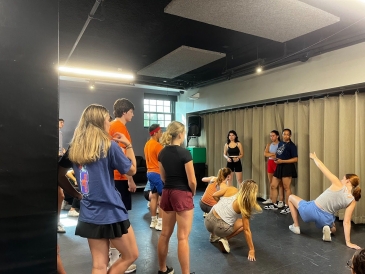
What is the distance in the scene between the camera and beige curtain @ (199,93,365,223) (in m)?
4.07

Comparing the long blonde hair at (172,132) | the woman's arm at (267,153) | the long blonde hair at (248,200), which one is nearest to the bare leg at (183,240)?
the long blonde hair at (172,132)

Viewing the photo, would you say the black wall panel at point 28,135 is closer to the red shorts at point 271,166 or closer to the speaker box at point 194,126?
the red shorts at point 271,166

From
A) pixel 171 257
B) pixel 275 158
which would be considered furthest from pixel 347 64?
pixel 171 257

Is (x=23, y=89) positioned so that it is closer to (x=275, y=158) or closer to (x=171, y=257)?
(x=171, y=257)

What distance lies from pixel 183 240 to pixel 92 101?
609 cm

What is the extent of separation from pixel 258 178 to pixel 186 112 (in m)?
3.07

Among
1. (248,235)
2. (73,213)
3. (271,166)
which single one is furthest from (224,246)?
(73,213)

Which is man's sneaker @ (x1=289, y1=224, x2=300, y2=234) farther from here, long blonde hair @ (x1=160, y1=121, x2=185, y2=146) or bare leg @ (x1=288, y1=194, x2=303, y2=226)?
long blonde hair @ (x1=160, y1=121, x2=185, y2=146)

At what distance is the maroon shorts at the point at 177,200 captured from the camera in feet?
6.76

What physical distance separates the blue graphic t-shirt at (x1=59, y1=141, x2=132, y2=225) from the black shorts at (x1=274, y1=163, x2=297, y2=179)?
3.84 metres

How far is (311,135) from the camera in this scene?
464 cm

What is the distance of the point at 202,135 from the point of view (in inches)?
298

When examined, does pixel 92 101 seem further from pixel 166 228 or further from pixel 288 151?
pixel 166 228

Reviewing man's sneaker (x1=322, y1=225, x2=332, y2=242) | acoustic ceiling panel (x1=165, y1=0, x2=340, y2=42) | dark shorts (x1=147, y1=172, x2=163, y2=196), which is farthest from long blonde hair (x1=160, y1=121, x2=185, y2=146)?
man's sneaker (x1=322, y1=225, x2=332, y2=242)
